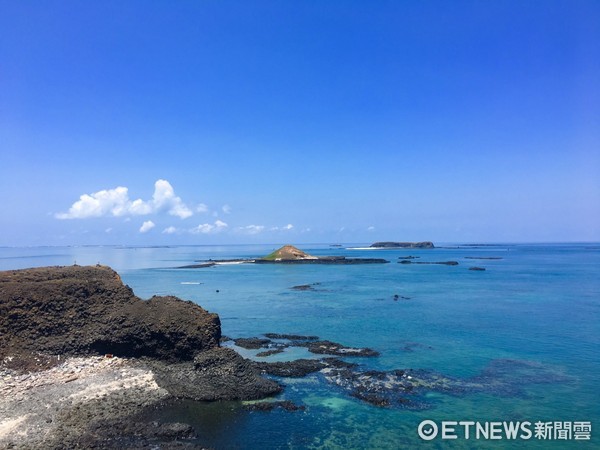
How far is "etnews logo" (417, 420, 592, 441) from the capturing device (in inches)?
719

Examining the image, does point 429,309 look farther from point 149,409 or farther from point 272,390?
point 149,409

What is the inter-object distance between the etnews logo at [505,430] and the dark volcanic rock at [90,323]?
46.5ft

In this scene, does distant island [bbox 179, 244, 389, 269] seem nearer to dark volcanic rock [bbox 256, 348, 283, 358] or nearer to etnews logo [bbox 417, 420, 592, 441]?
dark volcanic rock [bbox 256, 348, 283, 358]

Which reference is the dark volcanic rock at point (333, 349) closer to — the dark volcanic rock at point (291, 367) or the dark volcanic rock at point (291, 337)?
the dark volcanic rock at point (291, 337)

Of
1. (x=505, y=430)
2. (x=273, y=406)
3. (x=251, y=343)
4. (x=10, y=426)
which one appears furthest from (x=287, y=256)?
(x=10, y=426)

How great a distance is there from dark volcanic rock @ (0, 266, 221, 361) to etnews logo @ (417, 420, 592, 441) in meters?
14.2

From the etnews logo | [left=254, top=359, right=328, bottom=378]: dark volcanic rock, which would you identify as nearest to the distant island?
[left=254, top=359, right=328, bottom=378]: dark volcanic rock

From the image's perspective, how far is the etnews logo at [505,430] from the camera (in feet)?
59.9

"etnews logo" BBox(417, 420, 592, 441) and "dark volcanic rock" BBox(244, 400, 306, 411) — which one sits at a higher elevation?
"dark volcanic rock" BBox(244, 400, 306, 411)

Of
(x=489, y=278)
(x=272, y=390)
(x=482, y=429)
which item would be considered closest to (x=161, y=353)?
(x=272, y=390)

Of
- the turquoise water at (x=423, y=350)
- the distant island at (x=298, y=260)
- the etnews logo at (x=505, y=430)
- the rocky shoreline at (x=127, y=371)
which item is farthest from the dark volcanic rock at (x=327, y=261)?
the etnews logo at (x=505, y=430)

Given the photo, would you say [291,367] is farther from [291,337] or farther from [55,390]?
[55,390]

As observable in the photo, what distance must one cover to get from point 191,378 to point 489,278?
260 feet

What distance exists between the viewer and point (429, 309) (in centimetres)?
5141
